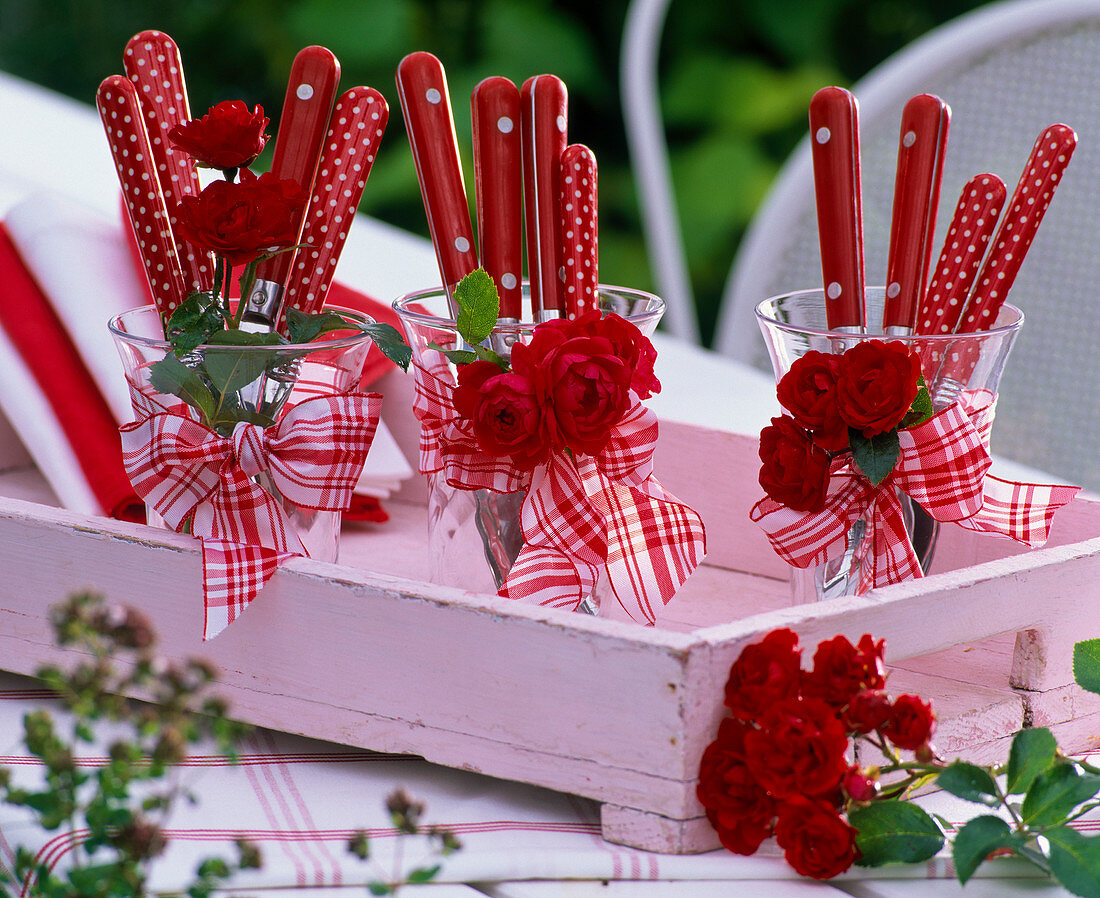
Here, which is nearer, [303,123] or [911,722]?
[911,722]

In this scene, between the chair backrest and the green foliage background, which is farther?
the green foliage background

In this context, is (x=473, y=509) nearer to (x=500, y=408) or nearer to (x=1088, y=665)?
(x=500, y=408)

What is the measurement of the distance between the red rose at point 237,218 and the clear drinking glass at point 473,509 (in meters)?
0.07

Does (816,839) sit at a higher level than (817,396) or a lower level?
lower

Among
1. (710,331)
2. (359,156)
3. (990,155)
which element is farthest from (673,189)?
(359,156)

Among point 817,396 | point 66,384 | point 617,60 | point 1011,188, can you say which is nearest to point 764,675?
point 817,396

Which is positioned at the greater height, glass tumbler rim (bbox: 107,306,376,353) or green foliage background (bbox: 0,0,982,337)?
green foliage background (bbox: 0,0,982,337)

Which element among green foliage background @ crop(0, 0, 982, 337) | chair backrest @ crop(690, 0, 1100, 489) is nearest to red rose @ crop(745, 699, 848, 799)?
chair backrest @ crop(690, 0, 1100, 489)

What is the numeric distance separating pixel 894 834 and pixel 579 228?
22 centimetres

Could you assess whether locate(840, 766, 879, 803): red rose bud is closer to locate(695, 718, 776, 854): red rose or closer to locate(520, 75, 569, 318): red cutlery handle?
locate(695, 718, 776, 854): red rose

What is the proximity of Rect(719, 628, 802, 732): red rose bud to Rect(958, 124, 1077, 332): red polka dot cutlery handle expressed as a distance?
159 mm

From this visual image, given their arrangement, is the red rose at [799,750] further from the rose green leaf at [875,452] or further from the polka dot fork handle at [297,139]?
the polka dot fork handle at [297,139]

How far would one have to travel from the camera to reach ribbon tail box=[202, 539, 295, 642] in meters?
0.43

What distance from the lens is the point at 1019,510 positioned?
484mm
